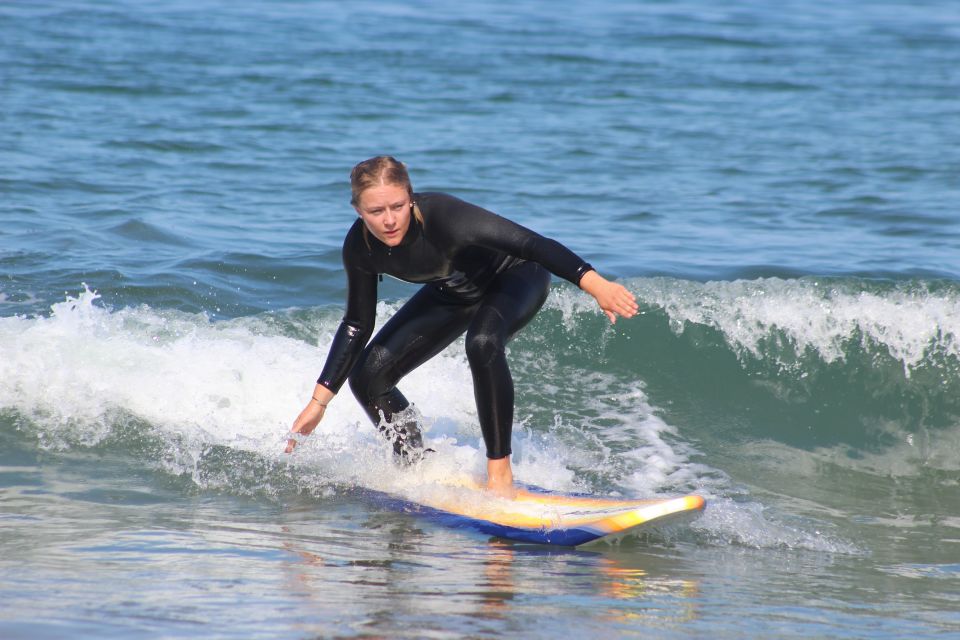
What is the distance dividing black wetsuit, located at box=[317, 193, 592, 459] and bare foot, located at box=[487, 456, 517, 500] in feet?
0.17

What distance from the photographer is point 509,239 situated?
15.1 ft

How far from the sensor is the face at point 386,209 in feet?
14.6

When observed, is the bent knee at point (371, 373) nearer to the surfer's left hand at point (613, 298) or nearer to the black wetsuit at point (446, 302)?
the black wetsuit at point (446, 302)

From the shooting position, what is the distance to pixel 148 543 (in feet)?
14.8

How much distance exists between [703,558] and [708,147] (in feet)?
35.7

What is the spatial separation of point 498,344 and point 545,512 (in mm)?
779

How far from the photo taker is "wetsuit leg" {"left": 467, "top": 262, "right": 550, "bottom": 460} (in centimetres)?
468

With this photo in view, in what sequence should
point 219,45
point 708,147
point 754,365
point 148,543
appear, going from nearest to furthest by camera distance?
point 148,543 → point 754,365 → point 708,147 → point 219,45

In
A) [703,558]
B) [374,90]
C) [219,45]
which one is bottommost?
[703,558]

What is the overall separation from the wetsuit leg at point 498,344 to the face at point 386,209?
533 millimetres

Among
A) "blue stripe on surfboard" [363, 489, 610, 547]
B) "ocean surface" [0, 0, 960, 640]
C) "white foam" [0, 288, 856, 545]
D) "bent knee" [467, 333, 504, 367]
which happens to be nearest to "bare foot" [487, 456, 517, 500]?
"blue stripe on surfboard" [363, 489, 610, 547]

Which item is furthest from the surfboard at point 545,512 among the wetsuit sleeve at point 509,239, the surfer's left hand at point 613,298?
the wetsuit sleeve at point 509,239

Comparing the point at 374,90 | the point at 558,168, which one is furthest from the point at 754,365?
the point at 374,90

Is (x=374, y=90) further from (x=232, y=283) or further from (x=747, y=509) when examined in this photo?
(x=747, y=509)
